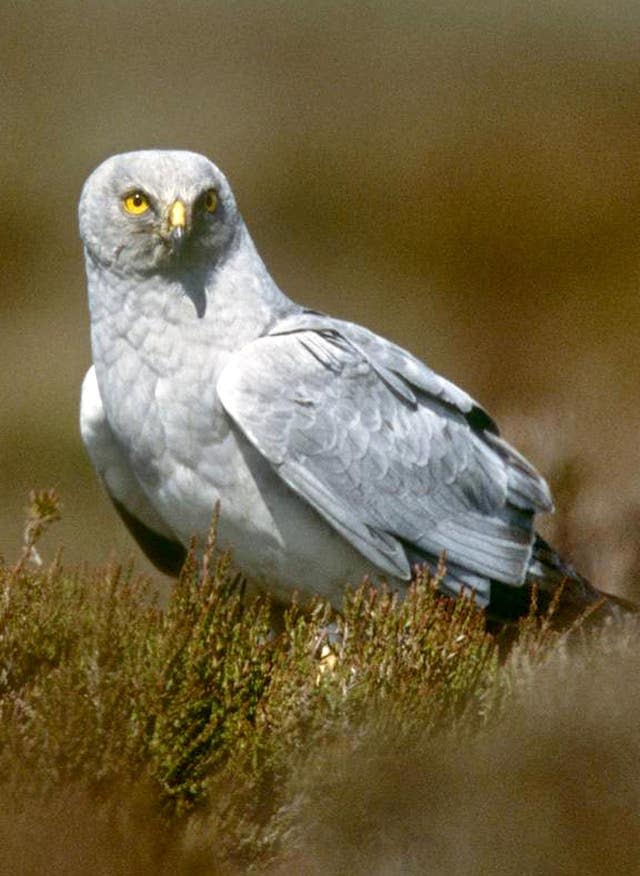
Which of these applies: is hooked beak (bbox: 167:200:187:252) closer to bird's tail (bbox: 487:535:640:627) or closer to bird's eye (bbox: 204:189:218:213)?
bird's eye (bbox: 204:189:218:213)

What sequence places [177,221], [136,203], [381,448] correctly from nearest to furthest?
[177,221] < [136,203] < [381,448]

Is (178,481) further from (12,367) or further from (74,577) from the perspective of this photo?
(12,367)

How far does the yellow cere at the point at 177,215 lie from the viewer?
3408 millimetres

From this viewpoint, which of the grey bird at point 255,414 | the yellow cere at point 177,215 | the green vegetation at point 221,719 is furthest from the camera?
the grey bird at point 255,414

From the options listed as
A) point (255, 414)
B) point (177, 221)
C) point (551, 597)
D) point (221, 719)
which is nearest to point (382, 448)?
point (255, 414)

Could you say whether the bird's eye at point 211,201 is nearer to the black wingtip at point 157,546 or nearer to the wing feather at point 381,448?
the wing feather at point 381,448

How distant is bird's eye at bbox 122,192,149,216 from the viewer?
3498mm

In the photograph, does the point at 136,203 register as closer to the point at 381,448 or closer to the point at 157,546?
the point at 381,448

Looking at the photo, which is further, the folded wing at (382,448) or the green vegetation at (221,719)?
the folded wing at (382,448)

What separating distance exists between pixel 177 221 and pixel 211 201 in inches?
7.5

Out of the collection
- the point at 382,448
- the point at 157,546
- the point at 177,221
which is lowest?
the point at 157,546

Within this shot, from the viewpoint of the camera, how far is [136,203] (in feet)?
11.5

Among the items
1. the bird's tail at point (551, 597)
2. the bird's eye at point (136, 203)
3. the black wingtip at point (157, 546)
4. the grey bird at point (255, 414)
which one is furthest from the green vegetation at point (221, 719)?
the bird's eye at point (136, 203)

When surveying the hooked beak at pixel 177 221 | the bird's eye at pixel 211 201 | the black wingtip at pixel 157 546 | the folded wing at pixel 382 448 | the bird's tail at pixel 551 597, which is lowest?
the black wingtip at pixel 157 546
